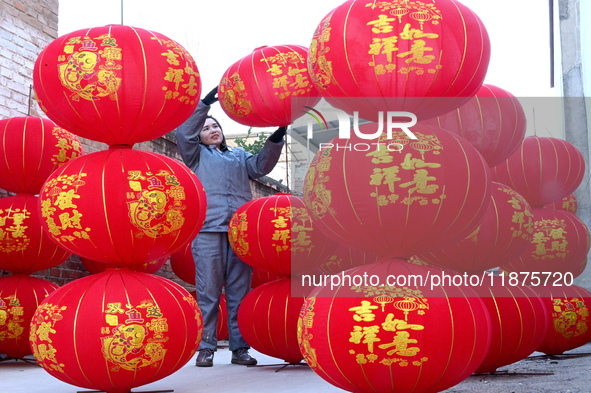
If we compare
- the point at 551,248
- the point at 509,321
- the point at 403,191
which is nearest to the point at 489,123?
the point at 509,321

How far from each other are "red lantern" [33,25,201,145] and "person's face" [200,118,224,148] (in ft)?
4.24

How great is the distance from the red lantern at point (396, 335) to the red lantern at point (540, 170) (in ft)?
5.74

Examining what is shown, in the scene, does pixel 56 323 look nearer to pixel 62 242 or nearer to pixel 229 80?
pixel 62 242

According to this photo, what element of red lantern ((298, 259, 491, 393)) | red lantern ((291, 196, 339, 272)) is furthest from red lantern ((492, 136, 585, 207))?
red lantern ((298, 259, 491, 393))

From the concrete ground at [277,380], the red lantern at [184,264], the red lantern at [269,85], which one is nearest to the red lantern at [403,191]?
the concrete ground at [277,380]

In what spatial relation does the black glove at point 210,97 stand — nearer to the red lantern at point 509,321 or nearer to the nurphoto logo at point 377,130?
the nurphoto logo at point 377,130

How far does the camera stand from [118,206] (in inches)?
90.0

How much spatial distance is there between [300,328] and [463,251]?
928mm

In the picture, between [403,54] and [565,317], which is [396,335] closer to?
[403,54]

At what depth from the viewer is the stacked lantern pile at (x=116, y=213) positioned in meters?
2.20

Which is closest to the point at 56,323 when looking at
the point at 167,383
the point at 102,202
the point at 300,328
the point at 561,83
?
the point at 102,202

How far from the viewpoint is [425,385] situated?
1.82m

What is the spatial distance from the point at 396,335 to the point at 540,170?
7.04ft

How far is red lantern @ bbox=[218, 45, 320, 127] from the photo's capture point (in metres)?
2.92
